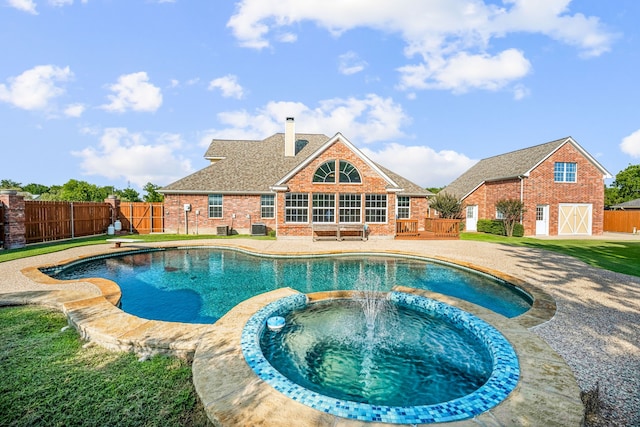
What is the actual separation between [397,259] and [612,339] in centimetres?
801

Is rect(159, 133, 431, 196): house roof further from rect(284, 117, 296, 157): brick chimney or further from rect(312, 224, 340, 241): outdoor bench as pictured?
rect(312, 224, 340, 241): outdoor bench

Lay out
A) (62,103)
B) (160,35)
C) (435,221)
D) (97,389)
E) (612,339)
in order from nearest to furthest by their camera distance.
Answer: (97,389) → (612,339) → (160,35) → (62,103) → (435,221)

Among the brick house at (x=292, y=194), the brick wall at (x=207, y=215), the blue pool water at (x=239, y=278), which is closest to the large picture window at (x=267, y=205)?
the brick house at (x=292, y=194)

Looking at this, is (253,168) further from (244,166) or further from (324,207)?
(324,207)

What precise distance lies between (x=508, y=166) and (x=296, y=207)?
18635 mm

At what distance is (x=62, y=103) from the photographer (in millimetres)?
13883

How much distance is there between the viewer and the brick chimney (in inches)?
944

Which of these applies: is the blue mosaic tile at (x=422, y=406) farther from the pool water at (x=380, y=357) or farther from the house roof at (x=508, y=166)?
the house roof at (x=508, y=166)

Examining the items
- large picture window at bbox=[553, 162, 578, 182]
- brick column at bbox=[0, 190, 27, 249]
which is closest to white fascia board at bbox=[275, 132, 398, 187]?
brick column at bbox=[0, 190, 27, 249]

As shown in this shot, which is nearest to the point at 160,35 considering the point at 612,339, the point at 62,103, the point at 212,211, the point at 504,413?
the point at 62,103

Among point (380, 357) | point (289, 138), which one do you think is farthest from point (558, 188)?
point (380, 357)

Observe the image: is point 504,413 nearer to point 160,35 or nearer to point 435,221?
point 160,35

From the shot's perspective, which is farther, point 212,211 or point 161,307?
point 212,211

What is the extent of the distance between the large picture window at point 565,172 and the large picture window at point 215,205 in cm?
2501
